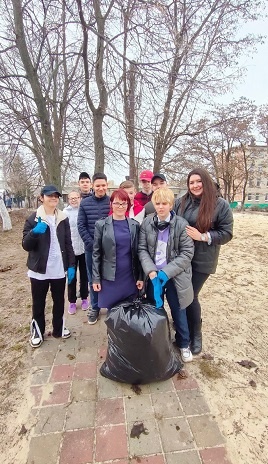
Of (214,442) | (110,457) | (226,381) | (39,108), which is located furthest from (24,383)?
(39,108)

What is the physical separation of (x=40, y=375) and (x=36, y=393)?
0.20 meters

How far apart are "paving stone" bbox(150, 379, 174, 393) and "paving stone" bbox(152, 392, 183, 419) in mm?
39

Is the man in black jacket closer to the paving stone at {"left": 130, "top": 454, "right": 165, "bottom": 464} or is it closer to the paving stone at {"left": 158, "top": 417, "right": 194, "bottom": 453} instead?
the paving stone at {"left": 158, "top": 417, "right": 194, "bottom": 453}

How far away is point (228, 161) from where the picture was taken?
2242cm

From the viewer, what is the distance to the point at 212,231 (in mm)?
2180

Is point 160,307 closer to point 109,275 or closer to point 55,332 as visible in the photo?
point 109,275

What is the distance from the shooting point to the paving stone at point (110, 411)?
170cm

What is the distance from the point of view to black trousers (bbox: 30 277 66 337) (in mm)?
2465

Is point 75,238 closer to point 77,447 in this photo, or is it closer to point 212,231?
point 212,231

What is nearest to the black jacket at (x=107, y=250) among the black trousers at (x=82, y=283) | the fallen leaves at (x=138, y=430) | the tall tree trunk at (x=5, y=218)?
the black trousers at (x=82, y=283)

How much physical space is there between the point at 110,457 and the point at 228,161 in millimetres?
23908

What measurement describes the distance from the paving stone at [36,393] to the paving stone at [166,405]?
866 mm

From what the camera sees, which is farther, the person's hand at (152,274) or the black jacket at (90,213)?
the black jacket at (90,213)

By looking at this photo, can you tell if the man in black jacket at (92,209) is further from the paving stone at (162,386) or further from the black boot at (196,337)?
the paving stone at (162,386)
